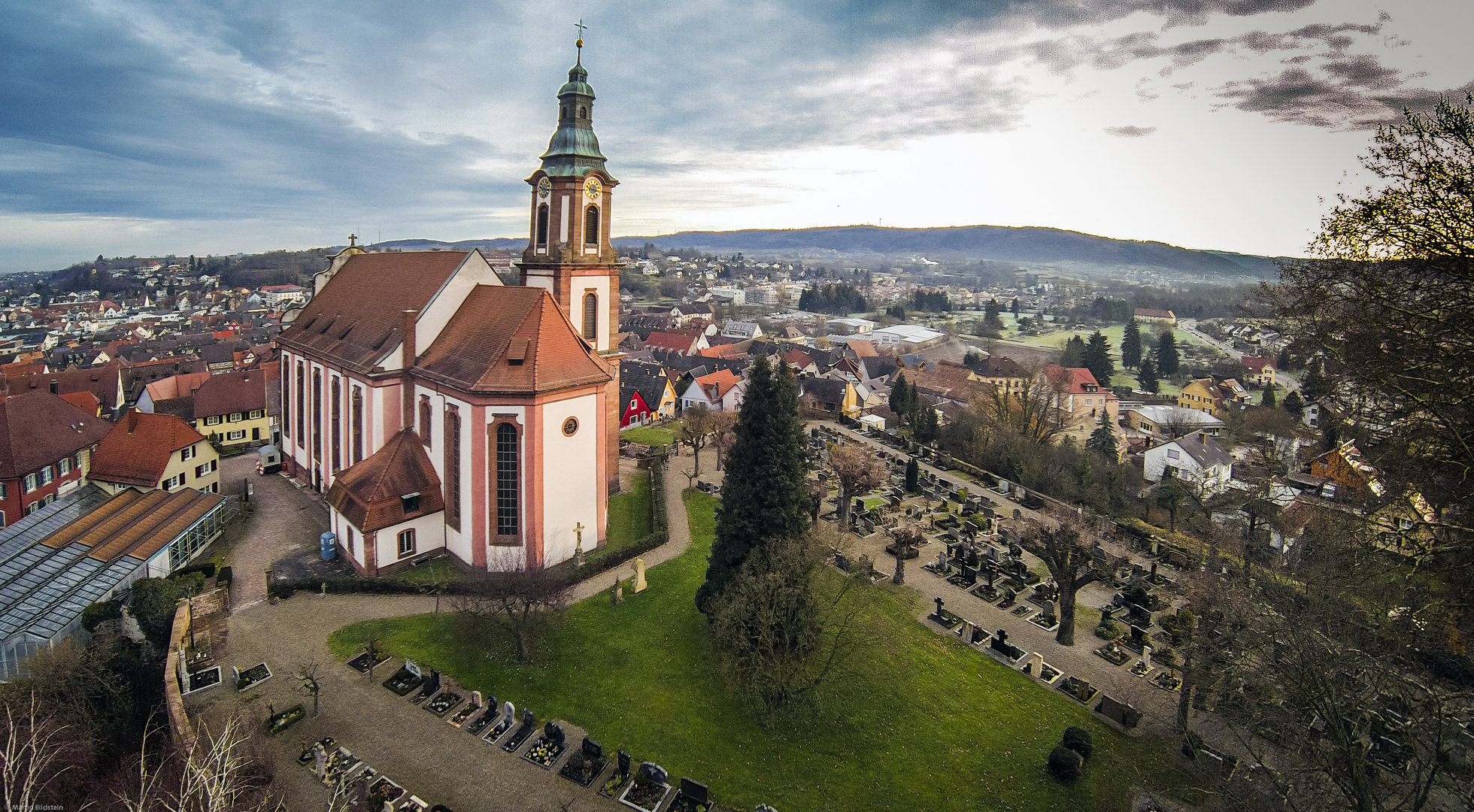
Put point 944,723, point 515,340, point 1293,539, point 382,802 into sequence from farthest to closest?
point 1293,539 < point 515,340 < point 944,723 < point 382,802

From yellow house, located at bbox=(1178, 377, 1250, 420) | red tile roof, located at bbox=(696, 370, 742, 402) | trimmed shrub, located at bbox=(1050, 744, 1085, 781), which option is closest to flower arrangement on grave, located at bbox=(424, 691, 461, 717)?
trimmed shrub, located at bbox=(1050, 744, 1085, 781)

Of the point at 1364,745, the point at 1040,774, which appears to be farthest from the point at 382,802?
the point at 1364,745

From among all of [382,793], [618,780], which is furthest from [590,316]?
[382,793]

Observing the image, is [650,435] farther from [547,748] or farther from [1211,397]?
[1211,397]

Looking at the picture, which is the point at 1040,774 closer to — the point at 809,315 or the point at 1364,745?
the point at 1364,745

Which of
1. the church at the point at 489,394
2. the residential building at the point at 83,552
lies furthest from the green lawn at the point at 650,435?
the residential building at the point at 83,552
